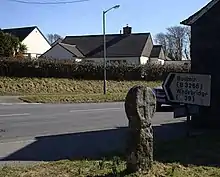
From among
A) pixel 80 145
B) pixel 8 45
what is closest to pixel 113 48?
pixel 8 45

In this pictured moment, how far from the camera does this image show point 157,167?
7.00 m

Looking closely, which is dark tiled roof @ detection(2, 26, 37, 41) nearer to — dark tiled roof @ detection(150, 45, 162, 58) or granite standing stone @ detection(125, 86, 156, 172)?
dark tiled roof @ detection(150, 45, 162, 58)

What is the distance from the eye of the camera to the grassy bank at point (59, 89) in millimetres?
25594

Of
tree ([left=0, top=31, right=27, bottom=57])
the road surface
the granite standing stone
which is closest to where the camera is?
the granite standing stone

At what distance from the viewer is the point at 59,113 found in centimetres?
1800

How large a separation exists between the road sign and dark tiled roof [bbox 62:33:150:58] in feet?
163

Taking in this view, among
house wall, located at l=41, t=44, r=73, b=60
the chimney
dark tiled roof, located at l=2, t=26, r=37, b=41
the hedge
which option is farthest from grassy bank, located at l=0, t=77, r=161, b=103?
the chimney

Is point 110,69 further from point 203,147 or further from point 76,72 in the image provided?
point 203,147

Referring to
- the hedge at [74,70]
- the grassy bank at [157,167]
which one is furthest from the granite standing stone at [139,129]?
the hedge at [74,70]

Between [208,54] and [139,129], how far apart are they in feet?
23.8

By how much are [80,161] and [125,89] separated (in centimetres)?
2679

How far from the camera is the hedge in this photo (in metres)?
31.7

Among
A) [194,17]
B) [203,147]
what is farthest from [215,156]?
[194,17]

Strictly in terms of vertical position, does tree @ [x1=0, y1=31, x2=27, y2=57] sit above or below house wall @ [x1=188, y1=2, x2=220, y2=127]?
above
